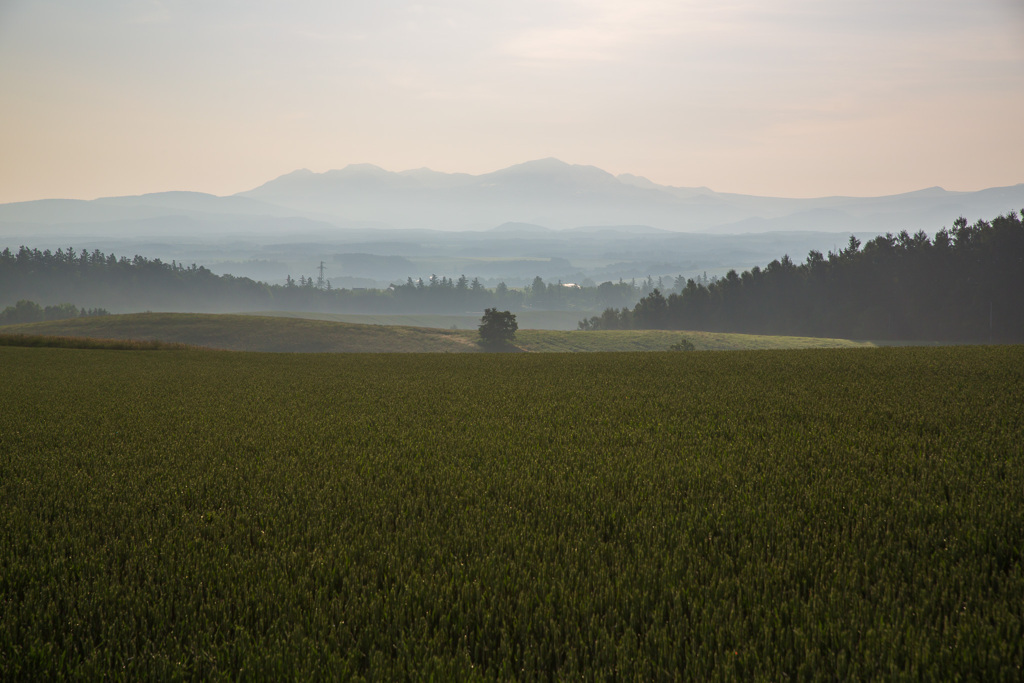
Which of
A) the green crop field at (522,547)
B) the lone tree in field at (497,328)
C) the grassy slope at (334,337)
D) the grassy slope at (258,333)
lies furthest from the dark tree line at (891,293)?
the green crop field at (522,547)

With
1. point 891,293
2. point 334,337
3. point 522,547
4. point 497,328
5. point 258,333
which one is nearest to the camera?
point 522,547

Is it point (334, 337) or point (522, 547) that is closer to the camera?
point (522, 547)

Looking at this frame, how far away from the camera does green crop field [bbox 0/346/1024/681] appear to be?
399cm

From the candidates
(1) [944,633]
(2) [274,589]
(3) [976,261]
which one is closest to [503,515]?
(2) [274,589]

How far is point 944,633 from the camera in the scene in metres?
4.00

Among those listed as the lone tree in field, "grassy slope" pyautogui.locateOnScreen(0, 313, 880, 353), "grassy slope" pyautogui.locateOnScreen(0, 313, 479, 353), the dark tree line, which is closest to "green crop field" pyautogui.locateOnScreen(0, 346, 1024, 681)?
"grassy slope" pyautogui.locateOnScreen(0, 313, 880, 353)

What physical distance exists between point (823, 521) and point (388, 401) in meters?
11.5

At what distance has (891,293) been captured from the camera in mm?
113750

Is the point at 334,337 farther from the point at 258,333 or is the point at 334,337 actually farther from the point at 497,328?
the point at 497,328

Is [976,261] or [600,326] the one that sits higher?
[976,261]

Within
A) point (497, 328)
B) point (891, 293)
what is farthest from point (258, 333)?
point (891, 293)

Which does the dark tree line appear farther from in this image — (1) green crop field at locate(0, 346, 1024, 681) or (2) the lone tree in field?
(1) green crop field at locate(0, 346, 1024, 681)

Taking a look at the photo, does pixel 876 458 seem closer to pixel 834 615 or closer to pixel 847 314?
pixel 834 615

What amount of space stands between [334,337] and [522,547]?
109588mm
